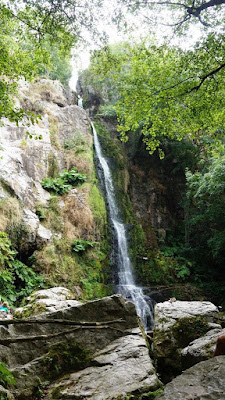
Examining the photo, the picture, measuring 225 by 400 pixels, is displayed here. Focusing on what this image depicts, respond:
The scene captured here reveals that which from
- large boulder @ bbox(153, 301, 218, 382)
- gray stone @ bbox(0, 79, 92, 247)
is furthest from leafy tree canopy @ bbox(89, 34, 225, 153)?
large boulder @ bbox(153, 301, 218, 382)

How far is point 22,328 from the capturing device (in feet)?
12.7

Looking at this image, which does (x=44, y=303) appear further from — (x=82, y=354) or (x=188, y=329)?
(x=188, y=329)

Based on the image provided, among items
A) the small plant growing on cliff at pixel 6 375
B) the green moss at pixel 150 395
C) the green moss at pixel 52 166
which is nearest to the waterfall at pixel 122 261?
the green moss at pixel 52 166

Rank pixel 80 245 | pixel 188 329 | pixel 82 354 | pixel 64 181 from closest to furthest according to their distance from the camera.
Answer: pixel 82 354, pixel 188 329, pixel 80 245, pixel 64 181

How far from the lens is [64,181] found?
14.1 meters

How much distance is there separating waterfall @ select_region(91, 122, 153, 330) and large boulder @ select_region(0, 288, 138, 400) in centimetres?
626

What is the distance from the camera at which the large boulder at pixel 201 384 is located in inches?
87.1

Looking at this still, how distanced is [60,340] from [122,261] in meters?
10.0

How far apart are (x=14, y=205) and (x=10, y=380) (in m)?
8.88

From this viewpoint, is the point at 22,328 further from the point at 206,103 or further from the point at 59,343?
the point at 206,103

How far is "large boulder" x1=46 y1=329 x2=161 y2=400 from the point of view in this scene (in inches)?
115

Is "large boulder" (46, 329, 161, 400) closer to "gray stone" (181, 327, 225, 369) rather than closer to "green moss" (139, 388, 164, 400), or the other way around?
"green moss" (139, 388, 164, 400)

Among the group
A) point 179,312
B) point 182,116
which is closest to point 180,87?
point 182,116

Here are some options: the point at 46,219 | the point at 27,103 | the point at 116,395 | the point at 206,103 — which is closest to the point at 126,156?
the point at 27,103
